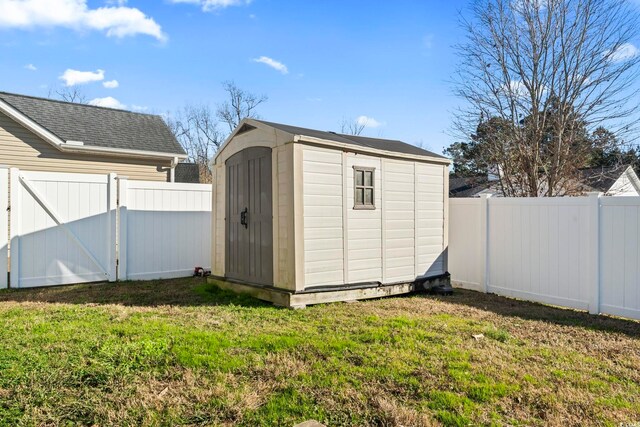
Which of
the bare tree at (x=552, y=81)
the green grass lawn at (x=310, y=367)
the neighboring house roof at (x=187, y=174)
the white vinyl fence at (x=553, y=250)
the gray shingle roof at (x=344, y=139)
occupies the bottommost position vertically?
the green grass lawn at (x=310, y=367)

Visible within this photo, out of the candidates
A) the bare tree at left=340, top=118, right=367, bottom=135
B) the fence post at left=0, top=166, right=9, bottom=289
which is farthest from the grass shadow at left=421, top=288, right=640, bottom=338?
the bare tree at left=340, top=118, right=367, bottom=135

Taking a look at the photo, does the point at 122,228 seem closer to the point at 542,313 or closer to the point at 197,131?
the point at 542,313

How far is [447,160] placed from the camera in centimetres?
686

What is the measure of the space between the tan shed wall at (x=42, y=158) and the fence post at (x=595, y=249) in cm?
978

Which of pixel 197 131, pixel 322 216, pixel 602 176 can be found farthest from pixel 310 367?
pixel 197 131

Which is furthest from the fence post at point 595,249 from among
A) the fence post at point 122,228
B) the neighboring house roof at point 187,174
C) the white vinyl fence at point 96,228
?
the neighboring house roof at point 187,174

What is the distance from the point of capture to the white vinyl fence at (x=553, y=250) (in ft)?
16.4

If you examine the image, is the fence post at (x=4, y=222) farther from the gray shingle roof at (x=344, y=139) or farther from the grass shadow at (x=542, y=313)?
the grass shadow at (x=542, y=313)

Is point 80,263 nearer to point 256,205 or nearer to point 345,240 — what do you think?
point 256,205

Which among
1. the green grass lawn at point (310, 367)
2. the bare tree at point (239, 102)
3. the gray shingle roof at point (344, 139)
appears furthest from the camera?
the bare tree at point (239, 102)

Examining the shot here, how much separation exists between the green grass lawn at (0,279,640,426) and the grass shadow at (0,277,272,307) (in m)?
0.36

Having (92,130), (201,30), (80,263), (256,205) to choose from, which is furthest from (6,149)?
(256,205)

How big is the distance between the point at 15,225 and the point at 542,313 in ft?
23.9

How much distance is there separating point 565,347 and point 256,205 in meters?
3.96
